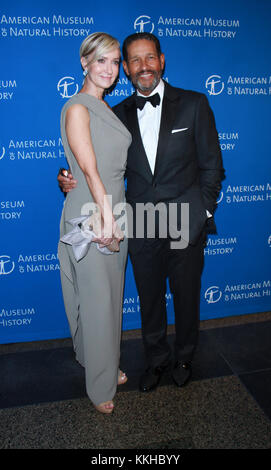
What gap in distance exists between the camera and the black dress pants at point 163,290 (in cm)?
217

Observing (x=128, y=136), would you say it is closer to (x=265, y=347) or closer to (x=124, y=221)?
(x=124, y=221)

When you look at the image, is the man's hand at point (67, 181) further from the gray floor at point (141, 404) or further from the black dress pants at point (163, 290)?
the gray floor at point (141, 404)

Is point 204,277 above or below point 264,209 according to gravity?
below

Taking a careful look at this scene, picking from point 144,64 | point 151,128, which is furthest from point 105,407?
point 144,64

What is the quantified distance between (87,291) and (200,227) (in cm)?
76

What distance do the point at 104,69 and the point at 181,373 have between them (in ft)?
6.24

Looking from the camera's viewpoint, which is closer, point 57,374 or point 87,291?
point 87,291

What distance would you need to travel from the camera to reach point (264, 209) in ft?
9.71

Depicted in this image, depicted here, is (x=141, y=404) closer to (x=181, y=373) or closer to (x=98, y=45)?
(x=181, y=373)

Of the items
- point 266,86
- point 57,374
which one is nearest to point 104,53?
point 266,86

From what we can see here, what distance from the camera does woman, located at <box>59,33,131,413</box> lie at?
173 cm

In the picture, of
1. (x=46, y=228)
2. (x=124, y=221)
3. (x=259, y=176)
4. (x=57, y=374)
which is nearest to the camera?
(x=124, y=221)

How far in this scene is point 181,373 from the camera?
232 cm

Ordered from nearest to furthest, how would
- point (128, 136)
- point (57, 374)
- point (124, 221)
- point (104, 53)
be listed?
1. point (104, 53)
2. point (128, 136)
3. point (124, 221)
4. point (57, 374)
